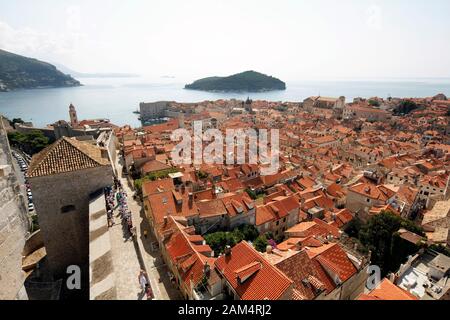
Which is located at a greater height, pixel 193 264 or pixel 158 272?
pixel 193 264

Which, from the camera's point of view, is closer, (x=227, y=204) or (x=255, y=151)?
(x=227, y=204)

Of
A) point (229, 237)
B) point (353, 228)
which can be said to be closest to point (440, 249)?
point (353, 228)

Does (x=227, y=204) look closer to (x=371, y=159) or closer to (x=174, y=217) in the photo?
(x=174, y=217)

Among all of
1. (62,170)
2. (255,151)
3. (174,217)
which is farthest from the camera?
(255,151)

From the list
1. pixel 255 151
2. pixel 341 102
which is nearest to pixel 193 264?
pixel 255 151

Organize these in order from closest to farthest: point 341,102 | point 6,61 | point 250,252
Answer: point 250,252, point 341,102, point 6,61

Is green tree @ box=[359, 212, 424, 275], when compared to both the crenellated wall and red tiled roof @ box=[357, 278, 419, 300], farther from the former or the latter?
Result: the crenellated wall
